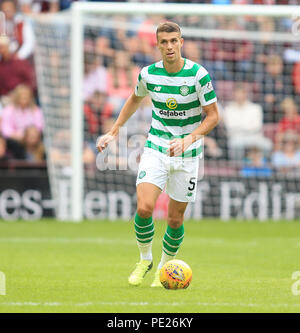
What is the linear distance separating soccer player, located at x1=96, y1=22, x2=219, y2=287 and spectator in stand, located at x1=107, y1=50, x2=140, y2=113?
8.51 m

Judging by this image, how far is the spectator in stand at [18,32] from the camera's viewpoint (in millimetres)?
17531

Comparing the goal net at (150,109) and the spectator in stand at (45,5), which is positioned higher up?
the spectator in stand at (45,5)

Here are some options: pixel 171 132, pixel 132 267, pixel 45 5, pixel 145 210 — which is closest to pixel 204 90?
pixel 171 132

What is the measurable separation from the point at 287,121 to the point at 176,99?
9571 mm

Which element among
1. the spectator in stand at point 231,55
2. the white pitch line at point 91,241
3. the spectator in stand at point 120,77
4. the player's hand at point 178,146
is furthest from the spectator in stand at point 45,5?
the player's hand at point 178,146

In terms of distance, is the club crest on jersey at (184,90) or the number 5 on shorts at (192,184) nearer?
the club crest on jersey at (184,90)

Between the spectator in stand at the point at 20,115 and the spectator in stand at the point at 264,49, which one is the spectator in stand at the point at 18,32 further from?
the spectator in stand at the point at 264,49

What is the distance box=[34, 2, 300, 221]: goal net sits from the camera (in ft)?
51.7

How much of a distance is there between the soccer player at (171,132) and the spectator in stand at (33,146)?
868 cm

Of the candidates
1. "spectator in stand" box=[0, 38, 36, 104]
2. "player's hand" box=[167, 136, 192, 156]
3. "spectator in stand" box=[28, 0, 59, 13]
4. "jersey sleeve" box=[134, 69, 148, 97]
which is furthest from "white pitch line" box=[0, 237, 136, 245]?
"spectator in stand" box=[28, 0, 59, 13]

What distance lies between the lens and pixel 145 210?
25.0 ft

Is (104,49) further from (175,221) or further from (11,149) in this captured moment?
(175,221)

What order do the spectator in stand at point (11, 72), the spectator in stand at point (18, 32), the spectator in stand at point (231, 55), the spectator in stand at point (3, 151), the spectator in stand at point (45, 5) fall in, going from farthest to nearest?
the spectator in stand at point (45, 5)
the spectator in stand at point (18, 32)
the spectator in stand at point (11, 72)
the spectator in stand at point (231, 55)
the spectator in stand at point (3, 151)

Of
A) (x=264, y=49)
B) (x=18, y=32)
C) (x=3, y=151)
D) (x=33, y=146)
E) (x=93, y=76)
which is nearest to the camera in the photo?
(x=3, y=151)
